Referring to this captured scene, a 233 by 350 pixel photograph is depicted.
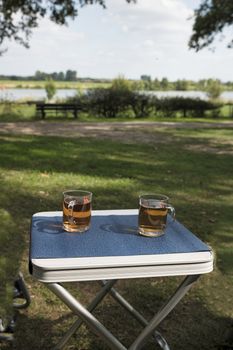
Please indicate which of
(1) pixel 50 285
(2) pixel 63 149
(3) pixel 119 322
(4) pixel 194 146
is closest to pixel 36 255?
(1) pixel 50 285

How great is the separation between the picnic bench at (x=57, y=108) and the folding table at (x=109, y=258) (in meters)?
20.2

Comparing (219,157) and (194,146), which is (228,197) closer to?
(219,157)

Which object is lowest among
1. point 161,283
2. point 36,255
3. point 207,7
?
point 161,283

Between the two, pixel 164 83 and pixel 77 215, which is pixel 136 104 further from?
pixel 164 83

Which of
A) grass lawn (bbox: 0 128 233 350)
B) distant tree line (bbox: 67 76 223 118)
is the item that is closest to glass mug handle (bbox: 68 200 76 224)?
grass lawn (bbox: 0 128 233 350)

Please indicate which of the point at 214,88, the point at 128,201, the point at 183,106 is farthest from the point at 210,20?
the point at 128,201

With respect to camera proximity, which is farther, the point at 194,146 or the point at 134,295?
the point at 194,146

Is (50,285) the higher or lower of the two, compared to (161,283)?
higher

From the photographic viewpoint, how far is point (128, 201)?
22.2ft

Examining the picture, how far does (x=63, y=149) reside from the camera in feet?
36.6

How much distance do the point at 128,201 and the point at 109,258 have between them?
15.9ft

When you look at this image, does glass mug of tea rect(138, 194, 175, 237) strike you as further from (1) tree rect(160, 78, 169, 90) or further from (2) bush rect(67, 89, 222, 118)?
(1) tree rect(160, 78, 169, 90)

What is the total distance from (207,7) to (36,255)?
2575cm

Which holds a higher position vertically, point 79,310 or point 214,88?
point 214,88
